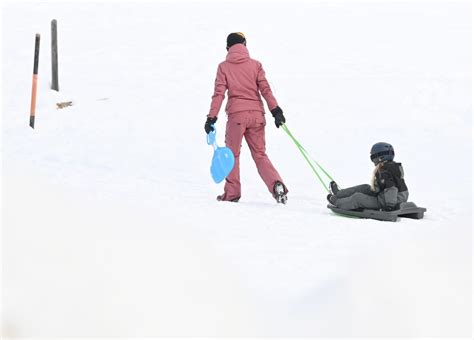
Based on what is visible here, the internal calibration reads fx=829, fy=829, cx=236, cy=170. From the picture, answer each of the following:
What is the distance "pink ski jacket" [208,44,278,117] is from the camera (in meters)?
7.99

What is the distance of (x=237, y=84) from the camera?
314 inches

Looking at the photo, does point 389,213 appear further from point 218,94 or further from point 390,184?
point 218,94

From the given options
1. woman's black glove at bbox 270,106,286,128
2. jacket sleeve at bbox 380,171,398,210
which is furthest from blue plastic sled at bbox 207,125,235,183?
jacket sleeve at bbox 380,171,398,210

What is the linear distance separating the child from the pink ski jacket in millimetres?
1202

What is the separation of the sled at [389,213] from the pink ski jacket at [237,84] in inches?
51.3

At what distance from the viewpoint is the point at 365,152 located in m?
11.0

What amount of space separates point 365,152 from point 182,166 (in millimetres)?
2465

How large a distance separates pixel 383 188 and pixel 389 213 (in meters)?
0.25

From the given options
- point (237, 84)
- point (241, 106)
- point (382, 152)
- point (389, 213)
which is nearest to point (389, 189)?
point (389, 213)

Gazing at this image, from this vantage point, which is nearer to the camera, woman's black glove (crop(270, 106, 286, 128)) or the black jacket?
the black jacket

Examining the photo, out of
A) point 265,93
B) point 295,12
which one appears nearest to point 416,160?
point 265,93

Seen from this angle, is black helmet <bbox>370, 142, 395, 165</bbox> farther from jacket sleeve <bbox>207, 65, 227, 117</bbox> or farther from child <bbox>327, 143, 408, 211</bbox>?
jacket sleeve <bbox>207, 65, 227, 117</bbox>

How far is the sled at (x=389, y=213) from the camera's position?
7.25 m

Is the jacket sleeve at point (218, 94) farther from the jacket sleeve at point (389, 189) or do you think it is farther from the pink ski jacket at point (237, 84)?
the jacket sleeve at point (389, 189)
